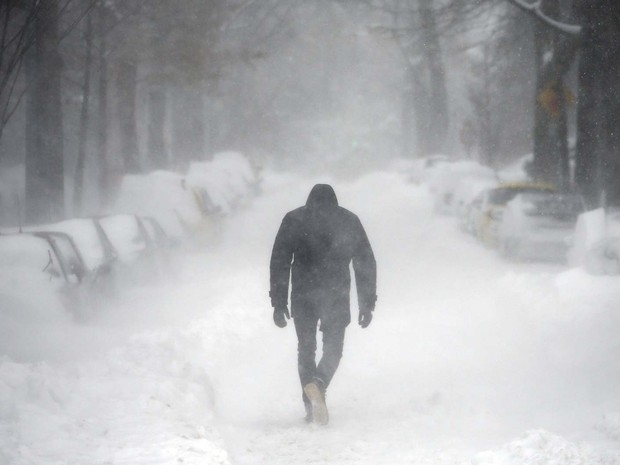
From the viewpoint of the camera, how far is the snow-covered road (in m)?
5.27

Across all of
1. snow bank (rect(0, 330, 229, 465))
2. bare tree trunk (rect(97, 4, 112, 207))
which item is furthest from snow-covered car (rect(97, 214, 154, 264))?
bare tree trunk (rect(97, 4, 112, 207))

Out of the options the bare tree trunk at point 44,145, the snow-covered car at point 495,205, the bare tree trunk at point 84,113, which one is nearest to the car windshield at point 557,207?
the snow-covered car at point 495,205

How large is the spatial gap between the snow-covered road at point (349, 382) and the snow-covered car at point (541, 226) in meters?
2.52

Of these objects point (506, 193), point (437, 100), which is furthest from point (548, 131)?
point (437, 100)

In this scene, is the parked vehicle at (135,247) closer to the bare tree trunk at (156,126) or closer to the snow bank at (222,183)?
the snow bank at (222,183)

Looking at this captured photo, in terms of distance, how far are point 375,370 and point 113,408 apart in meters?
3.44

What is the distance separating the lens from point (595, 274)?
38.6ft

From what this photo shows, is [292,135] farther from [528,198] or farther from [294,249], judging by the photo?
[294,249]

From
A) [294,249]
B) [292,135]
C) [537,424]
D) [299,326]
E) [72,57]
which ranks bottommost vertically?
[537,424]

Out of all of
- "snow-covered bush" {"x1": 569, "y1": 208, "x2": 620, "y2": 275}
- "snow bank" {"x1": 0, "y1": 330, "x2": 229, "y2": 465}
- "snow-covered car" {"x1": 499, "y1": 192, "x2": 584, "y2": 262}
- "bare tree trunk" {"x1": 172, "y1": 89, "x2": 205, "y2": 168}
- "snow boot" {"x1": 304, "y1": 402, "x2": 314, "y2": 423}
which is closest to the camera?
"snow bank" {"x1": 0, "y1": 330, "x2": 229, "y2": 465}

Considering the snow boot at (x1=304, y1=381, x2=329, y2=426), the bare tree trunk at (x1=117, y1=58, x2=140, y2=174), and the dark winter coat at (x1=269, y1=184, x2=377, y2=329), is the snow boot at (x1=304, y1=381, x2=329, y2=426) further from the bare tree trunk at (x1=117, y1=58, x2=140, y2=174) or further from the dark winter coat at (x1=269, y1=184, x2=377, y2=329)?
the bare tree trunk at (x1=117, y1=58, x2=140, y2=174)

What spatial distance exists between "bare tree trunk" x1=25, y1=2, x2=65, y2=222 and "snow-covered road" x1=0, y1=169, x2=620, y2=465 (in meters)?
3.39

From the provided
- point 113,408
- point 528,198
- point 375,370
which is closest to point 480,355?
point 375,370

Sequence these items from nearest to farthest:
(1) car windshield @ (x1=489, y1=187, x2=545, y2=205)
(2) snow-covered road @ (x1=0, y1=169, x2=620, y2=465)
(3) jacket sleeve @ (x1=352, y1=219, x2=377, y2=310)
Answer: (2) snow-covered road @ (x1=0, y1=169, x2=620, y2=465) < (3) jacket sleeve @ (x1=352, y1=219, x2=377, y2=310) < (1) car windshield @ (x1=489, y1=187, x2=545, y2=205)
